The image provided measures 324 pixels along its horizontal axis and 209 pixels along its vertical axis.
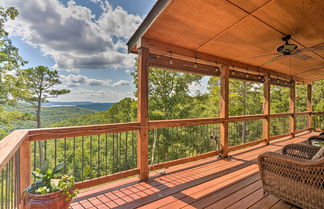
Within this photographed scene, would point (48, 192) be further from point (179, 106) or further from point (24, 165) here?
point (179, 106)

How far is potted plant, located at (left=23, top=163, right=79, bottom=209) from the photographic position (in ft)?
4.59

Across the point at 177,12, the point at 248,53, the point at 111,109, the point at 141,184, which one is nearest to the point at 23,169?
the point at 141,184

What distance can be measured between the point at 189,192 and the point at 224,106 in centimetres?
247

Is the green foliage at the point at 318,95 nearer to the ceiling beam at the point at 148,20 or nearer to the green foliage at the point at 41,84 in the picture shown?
the ceiling beam at the point at 148,20

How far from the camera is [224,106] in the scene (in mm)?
4254

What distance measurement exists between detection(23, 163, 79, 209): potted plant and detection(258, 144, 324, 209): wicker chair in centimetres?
243

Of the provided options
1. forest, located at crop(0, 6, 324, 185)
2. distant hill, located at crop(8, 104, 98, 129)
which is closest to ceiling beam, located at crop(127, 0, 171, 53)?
forest, located at crop(0, 6, 324, 185)

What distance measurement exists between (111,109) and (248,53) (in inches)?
480

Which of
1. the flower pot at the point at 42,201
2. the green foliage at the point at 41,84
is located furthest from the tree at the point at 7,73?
the flower pot at the point at 42,201

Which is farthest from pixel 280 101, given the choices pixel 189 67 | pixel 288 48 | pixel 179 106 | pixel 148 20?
pixel 148 20

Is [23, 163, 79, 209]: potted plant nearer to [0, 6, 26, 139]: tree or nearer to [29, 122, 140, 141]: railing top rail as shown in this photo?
[29, 122, 140, 141]: railing top rail

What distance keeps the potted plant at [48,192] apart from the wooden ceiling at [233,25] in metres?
2.38

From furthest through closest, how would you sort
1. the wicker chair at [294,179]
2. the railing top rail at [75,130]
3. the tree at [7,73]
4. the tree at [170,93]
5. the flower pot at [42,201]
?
the tree at [170,93] < the tree at [7,73] < the railing top rail at [75,130] < the wicker chair at [294,179] < the flower pot at [42,201]

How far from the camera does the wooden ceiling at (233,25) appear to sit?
2369mm
